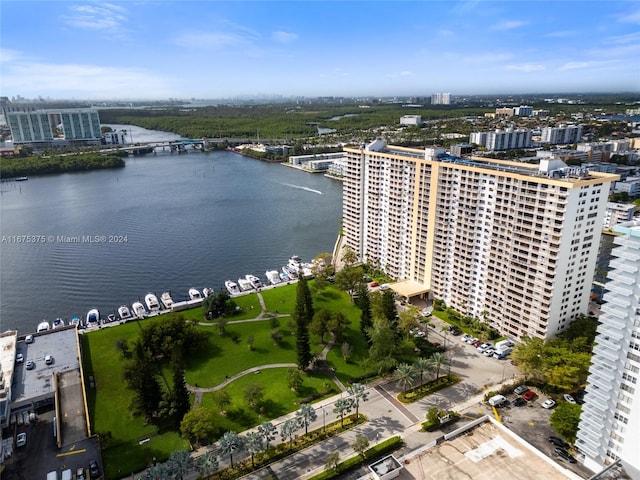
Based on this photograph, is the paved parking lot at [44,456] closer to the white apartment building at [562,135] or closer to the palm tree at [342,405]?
the palm tree at [342,405]

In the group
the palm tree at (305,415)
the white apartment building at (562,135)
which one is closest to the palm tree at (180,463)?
the palm tree at (305,415)

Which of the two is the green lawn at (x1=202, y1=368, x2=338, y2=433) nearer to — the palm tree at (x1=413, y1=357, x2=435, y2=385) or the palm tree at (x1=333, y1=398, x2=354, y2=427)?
the palm tree at (x1=333, y1=398, x2=354, y2=427)

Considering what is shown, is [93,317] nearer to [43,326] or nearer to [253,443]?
[43,326]

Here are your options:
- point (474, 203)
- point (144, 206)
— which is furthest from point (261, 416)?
point (144, 206)

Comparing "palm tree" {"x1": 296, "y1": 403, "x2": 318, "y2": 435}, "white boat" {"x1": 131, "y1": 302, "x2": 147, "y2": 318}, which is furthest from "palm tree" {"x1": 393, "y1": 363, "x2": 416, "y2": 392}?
"white boat" {"x1": 131, "y1": 302, "x2": 147, "y2": 318}

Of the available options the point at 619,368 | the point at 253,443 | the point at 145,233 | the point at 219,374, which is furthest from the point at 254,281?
the point at 619,368

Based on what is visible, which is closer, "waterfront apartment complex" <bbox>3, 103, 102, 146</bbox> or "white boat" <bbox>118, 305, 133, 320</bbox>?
"white boat" <bbox>118, 305, 133, 320</bbox>
